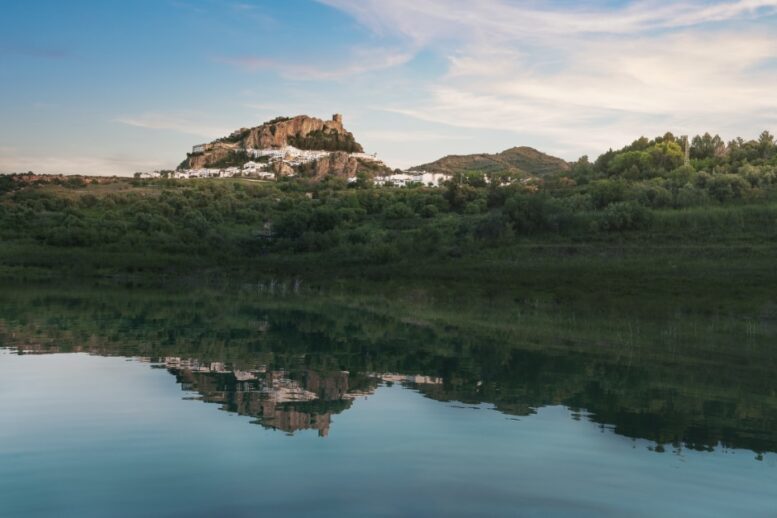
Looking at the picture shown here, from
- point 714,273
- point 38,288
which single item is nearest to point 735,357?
point 714,273

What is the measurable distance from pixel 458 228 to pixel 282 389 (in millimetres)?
54534

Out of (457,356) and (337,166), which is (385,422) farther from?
(337,166)

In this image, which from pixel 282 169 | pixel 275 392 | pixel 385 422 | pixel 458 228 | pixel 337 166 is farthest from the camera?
pixel 337 166

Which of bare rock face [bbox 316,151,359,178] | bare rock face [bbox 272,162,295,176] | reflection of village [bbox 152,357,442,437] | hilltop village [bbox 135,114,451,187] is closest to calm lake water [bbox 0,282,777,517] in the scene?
reflection of village [bbox 152,357,442,437]

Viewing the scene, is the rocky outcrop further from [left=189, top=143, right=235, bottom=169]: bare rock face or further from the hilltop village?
[left=189, top=143, right=235, bottom=169]: bare rock face

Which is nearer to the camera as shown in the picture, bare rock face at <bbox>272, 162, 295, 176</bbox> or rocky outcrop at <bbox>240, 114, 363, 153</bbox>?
bare rock face at <bbox>272, 162, 295, 176</bbox>

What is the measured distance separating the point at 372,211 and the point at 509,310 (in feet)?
179

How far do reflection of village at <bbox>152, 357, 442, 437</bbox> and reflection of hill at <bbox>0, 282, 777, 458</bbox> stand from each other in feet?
0.14

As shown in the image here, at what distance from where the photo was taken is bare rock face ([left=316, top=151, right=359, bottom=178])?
142m

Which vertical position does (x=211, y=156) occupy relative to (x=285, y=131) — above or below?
below

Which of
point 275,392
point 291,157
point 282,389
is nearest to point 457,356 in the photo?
point 282,389

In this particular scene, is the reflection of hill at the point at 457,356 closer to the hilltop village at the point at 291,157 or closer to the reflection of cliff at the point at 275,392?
the reflection of cliff at the point at 275,392

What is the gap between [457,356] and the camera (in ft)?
70.1

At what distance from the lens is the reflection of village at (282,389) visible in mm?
12878
